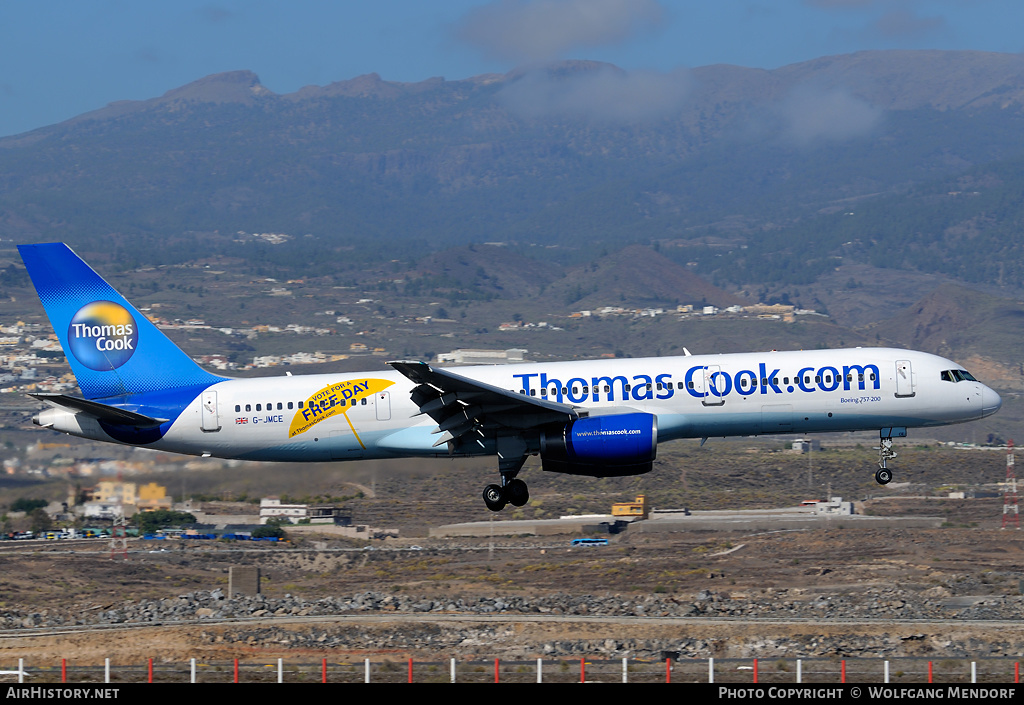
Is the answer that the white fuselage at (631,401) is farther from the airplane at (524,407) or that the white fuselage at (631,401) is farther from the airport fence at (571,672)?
the airport fence at (571,672)

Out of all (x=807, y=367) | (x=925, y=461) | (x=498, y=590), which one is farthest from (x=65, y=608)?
(x=925, y=461)

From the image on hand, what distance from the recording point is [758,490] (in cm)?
12519

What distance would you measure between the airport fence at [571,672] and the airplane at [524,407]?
7.23m

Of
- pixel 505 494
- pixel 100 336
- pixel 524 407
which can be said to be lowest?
pixel 505 494

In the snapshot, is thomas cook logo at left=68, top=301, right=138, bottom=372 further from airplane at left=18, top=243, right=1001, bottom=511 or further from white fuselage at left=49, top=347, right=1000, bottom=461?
white fuselage at left=49, top=347, right=1000, bottom=461

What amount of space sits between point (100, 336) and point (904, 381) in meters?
31.3

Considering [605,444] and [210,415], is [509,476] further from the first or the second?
[210,415]

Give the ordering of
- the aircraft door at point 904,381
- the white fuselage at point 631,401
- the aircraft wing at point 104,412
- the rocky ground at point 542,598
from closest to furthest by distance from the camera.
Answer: the aircraft wing at point 104,412 → the white fuselage at point 631,401 → the aircraft door at point 904,381 → the rocky ground at point 542,598


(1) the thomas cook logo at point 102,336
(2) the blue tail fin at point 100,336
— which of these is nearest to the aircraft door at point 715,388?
(2) the blue tail fin at point 100,336

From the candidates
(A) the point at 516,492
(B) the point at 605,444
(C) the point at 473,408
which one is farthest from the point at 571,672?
(C) the point at 473,408

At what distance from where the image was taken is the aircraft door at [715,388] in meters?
47.3

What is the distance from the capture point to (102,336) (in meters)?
50.8

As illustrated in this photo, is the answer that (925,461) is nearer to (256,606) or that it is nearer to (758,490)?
(758,490)
